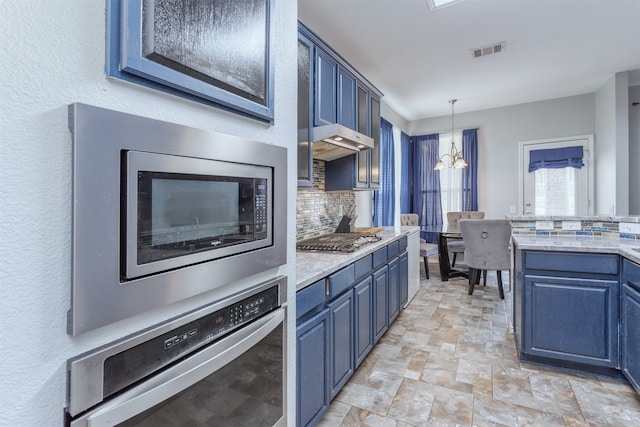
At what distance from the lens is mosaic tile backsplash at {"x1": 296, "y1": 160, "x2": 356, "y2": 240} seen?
2.74m

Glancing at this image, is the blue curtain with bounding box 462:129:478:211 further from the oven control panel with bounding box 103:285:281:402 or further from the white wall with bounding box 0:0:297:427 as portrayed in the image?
the white wall with bounding box 0:0:297:427

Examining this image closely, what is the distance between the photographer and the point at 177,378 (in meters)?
0.73

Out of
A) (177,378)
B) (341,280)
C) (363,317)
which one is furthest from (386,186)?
(177,378)

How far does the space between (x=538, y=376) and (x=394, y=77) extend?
3.51 m

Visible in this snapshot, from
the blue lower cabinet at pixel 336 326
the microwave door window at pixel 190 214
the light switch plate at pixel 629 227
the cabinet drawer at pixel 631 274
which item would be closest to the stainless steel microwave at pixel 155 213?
the microwave door window at pixel 190 214

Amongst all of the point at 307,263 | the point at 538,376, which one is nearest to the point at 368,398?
the point at 307,263

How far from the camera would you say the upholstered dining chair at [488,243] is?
12.1 ft

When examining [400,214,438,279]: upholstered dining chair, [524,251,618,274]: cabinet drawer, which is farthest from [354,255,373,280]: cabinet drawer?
[400,214,438,279]: upholstered dining chair

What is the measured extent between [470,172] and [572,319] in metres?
3.95

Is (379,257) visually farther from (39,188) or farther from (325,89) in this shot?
(39,188)

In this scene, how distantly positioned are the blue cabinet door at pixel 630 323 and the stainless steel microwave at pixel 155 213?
218cm

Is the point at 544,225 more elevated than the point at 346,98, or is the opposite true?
the point at 346,98

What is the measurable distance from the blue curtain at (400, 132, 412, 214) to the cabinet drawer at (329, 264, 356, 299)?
404cm

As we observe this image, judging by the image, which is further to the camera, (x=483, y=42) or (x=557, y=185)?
(x=557, y=185)
